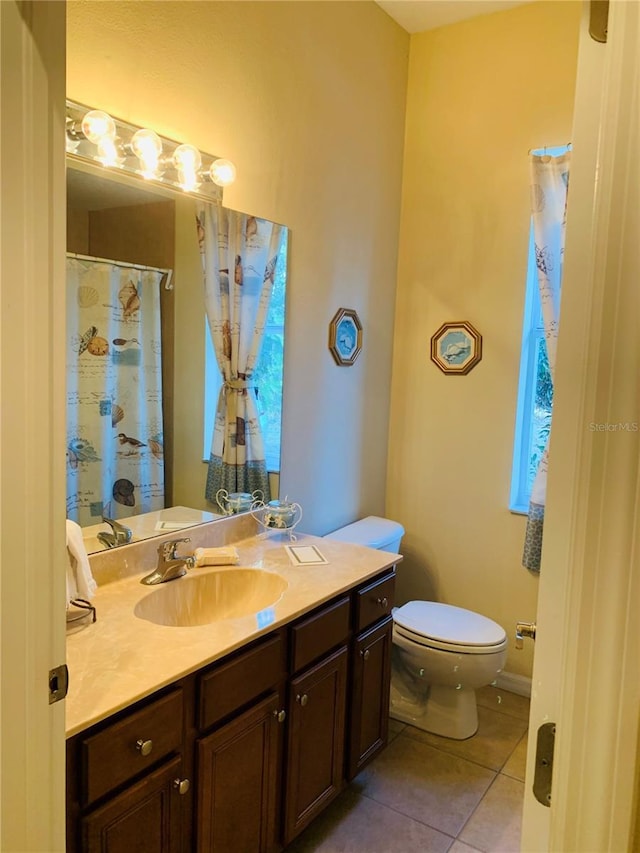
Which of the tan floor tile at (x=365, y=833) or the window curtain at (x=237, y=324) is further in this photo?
the window curtain at (x=237, y=324)

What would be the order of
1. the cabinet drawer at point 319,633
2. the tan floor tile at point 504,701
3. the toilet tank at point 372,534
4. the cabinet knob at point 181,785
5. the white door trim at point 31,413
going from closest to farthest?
1. the white door trim at point 31,413
2. the cabinet knob at point 181,785
3. the cabinet drawer at point 319,633
4. the toilet tank at point 372,534
5. the tan floor tile at point 504,701

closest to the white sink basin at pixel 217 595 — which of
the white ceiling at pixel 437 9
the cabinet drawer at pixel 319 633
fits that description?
the cabinet drawer at pixel 319 633

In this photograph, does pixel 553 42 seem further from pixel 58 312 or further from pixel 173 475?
pixel 58 312

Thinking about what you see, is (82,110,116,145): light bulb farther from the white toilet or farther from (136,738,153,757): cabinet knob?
the white toilet

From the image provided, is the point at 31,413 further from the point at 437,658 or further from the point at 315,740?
the point at 437,658

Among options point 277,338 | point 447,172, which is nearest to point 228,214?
point 277,338

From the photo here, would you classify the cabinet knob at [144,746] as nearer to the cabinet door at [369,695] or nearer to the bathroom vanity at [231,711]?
the bathroom vanity at [231,711]

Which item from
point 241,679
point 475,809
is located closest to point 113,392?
point 241,679

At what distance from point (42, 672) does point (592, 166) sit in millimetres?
1027

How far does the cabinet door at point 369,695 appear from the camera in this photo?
7.10ft

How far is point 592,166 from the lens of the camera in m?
0.66

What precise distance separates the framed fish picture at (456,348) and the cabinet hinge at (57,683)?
2.45 meters

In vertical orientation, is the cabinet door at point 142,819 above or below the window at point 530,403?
below

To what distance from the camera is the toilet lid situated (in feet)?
8.32
